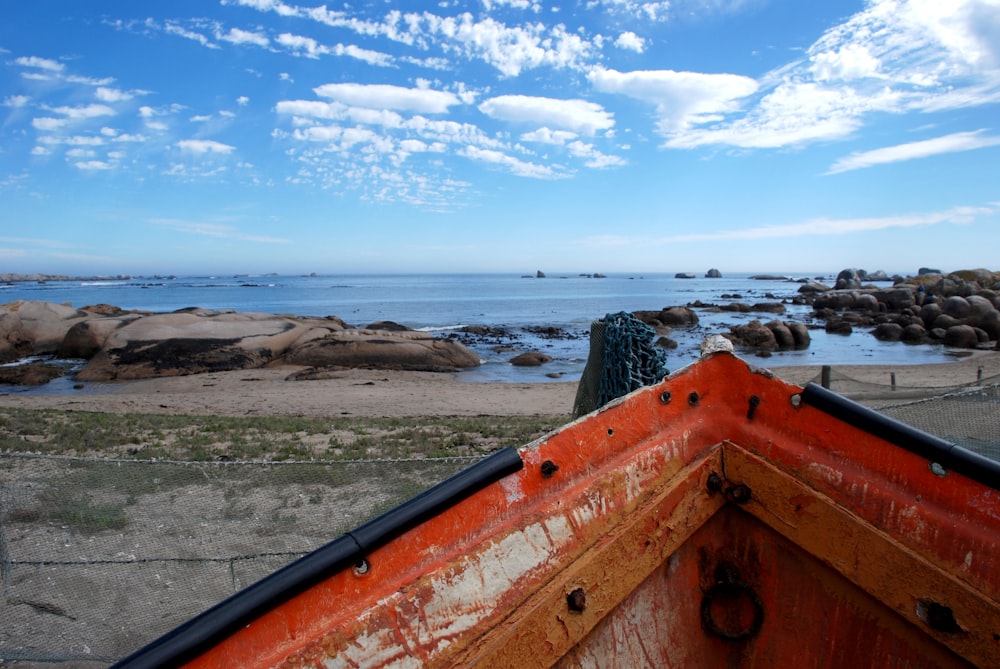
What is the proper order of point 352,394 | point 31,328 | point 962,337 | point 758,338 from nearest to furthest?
1. point 352,394
2. point 31,328
3. point 758,338
4. point 962,337

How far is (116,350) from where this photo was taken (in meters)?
21.3

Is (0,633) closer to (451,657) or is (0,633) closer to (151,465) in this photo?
(151,465)

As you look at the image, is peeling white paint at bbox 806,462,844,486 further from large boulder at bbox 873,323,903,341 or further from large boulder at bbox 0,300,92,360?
large boulder at bbox 873,323,903,341

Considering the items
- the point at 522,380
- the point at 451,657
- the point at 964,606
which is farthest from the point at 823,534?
the point at 522,380

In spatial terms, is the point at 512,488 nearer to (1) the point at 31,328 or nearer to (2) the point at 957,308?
(1) the point at 31,328

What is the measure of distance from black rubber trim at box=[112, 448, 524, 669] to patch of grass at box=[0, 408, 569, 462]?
6246 millimetres

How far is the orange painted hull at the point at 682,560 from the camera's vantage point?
1803 millimetres

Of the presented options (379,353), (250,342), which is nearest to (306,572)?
(379,353)

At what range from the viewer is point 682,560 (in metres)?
2.43

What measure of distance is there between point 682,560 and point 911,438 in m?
0.92

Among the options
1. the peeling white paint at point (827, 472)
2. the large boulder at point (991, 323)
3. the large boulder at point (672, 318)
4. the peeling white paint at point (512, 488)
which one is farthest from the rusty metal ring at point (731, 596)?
the large boulder at point (672, 318)

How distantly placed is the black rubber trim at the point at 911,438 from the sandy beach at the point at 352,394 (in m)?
11.7

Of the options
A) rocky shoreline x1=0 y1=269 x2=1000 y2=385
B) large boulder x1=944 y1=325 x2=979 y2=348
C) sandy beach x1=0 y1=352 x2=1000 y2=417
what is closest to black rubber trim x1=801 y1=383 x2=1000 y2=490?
sandy beach x1=0 y1=352 x2=1000 y2=417

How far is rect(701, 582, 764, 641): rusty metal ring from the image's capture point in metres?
2.41
